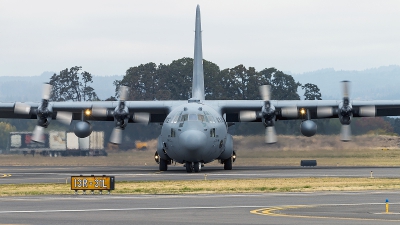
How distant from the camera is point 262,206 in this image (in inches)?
855

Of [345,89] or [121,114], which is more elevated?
[345,89]

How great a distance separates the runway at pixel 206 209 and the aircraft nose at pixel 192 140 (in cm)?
1168

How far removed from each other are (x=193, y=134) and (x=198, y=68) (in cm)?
965

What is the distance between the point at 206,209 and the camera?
68.2ft

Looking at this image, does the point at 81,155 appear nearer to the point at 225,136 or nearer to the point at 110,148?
the point at 110,148

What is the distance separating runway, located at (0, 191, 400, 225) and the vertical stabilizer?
65.6ft

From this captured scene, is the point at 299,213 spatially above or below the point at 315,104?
below

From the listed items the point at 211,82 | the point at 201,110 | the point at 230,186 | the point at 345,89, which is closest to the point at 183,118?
the point at 201,110

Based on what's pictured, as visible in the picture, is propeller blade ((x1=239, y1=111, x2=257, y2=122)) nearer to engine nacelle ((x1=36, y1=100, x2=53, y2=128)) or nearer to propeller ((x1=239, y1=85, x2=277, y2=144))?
propeller ((x1=239, y1=85, x2=277, y2=144))

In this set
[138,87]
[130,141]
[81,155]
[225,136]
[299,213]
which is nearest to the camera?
[299,213]

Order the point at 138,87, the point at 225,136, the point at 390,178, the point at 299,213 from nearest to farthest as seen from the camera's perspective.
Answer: the point at 299,213 → the point at 390,178 → the point at 225,136 → the point at 138,87

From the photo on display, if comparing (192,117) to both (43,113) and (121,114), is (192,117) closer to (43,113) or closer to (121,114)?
(121,114)

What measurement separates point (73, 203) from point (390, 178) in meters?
16.9

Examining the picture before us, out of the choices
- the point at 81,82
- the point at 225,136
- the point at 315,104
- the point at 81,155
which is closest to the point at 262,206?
the point at 225,136
